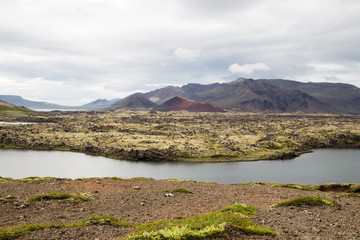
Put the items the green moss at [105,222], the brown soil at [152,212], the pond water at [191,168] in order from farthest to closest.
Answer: the pond water at [191,168] < the green moss at [105,222] < the brown soil at [152,212]

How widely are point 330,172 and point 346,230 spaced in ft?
269

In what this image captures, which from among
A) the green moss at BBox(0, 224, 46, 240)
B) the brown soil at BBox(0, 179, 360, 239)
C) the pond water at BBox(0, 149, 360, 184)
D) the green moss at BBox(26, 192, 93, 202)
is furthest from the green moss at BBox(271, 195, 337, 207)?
the pond water at BBox(0, 149, 360, 184)

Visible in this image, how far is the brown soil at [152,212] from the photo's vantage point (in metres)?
17.7

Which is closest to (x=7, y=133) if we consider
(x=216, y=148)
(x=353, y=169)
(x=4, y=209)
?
(x=216, y=148)

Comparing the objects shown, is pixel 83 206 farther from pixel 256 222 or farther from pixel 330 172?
pixel 330 172

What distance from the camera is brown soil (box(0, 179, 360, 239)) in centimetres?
1770

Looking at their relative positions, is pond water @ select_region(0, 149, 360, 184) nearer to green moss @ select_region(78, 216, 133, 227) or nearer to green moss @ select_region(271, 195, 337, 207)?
green moss @ select_region(271, 195, 337, 207)

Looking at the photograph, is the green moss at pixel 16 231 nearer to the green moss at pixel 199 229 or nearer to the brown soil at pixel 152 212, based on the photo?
the brown soil at pixel 152 212

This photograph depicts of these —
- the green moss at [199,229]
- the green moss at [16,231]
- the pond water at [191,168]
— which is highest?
the green moss at [199,229]

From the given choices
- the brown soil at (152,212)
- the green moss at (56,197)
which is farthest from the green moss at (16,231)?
the green moss at (56,197)

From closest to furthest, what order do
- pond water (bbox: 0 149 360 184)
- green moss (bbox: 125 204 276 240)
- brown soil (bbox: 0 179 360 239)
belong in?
1. green moss (bbox: 125 204 276 240)
2. brown soil (bbox: 0 179 360 239)
3. pond water (bbox: 0 149 360 184)

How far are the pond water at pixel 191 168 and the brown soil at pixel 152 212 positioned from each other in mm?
44131

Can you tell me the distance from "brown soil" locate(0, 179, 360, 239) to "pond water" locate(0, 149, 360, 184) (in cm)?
4413

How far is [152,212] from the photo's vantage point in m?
25.3
